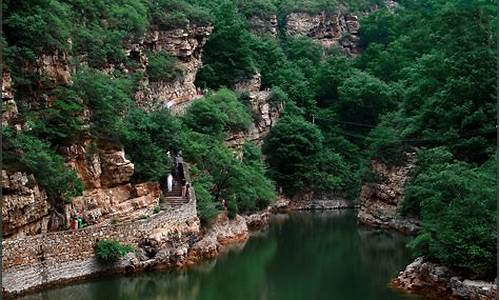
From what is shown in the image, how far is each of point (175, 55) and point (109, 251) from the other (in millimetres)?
20209

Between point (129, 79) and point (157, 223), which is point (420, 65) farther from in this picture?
point (157, 223)

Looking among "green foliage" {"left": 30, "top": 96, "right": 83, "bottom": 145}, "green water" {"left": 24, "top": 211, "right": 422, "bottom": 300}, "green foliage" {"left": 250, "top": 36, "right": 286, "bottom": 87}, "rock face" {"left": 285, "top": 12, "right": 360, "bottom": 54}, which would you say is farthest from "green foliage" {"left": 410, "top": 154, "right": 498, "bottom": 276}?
"rock face" {"left": 285, "top": 12, "right": 360, "bottom": 54}

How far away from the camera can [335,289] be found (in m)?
22.4

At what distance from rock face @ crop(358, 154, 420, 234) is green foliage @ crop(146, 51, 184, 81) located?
11.9 metres

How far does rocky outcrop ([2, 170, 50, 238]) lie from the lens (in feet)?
67.2

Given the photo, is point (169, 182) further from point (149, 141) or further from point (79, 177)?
point (79, 177)

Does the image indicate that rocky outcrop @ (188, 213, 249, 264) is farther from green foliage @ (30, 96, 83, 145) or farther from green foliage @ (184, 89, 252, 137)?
green foliage @ (30, 96, 83, 145)

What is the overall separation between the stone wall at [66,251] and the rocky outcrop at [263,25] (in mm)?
34483

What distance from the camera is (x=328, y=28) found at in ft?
206

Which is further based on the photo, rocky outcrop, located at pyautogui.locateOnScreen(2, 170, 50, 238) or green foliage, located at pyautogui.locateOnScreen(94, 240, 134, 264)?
green foliage, located at pyautogui.locateOnScreen(94, 240, 134, 264)

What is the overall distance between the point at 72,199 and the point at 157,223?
3.55m

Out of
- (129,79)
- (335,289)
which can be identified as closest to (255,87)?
(129,79)

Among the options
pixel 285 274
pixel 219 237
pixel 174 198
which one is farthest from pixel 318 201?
pixel 285 274

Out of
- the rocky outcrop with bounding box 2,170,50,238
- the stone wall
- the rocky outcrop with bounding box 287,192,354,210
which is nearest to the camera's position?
the stone wall
